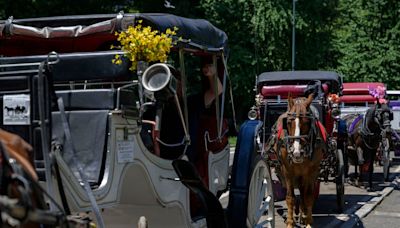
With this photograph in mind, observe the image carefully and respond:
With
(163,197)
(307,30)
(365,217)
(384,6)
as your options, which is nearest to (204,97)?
(163,197)

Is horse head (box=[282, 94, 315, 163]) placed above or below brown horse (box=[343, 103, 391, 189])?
above

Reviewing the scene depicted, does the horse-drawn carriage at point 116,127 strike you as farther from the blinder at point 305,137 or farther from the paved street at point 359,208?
the paved street at point 359,208

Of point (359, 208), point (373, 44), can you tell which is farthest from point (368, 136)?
point (373, 44)

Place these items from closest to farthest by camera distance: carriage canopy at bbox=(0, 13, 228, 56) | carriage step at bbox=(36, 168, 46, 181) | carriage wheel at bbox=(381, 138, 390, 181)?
carriage step at bbox=(36, 168, 46, 181) < carriage canopy at bbox=(0, 13, 228, 56) < carriage wheel at bbox=(381, 138, 390, 181)

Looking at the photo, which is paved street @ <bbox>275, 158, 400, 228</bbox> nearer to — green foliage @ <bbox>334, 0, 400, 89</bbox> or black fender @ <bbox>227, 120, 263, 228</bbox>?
black fender @ <bbox>227, 120, 263, 228</bbox>

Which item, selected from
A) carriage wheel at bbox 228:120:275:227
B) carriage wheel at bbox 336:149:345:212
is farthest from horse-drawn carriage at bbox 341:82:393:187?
carriage wheel at bbox 228:120:275:227

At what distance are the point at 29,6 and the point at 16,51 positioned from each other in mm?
20801

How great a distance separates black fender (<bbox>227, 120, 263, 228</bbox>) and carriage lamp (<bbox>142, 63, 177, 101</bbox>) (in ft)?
5.89

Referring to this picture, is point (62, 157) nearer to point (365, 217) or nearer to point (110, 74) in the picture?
point (110, 74)

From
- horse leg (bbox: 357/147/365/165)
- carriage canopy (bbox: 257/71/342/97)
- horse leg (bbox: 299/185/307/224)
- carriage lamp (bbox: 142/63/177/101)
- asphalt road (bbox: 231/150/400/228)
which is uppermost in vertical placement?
carriage lamp (bbox: 142/63/177/101)

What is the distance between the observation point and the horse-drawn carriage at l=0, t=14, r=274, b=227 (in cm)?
383

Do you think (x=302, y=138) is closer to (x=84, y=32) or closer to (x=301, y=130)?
(x=301, y=130)

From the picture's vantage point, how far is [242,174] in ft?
19.6

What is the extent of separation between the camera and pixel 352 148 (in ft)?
48.7
